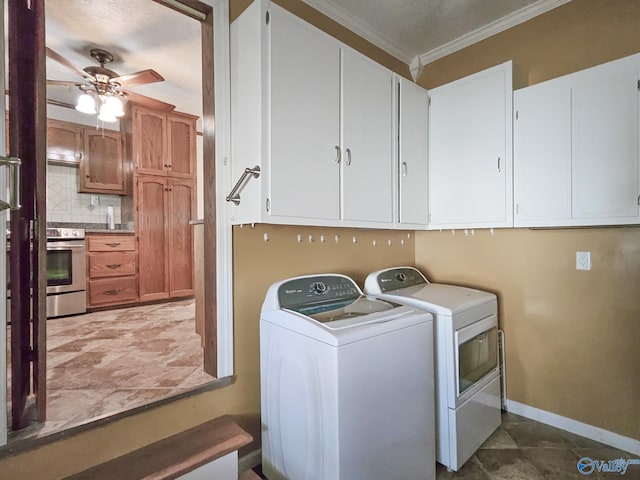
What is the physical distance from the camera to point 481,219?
2.13 meters

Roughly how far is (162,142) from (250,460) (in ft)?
13.0

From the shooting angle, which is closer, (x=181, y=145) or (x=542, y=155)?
(x=542, y=155)

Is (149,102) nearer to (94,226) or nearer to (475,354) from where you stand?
(94,226)

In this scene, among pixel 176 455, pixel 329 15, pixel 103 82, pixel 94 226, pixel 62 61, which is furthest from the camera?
pixel 94 226

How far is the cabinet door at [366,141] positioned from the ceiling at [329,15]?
53cm

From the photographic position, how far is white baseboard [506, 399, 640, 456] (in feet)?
5.92

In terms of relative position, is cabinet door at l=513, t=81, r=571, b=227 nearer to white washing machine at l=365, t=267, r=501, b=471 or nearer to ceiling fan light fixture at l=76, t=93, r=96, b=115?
white washing machine at l=365, t=267, r=501, b=471

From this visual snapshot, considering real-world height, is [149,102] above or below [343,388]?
above

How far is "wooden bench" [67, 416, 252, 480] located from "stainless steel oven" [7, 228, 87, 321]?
2.86 meters

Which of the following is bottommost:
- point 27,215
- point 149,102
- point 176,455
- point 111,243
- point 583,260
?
point 176,455

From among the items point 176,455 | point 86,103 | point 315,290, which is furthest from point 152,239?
point 176,455

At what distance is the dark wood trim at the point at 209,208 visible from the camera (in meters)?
1.64

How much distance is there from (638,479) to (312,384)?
1.80m

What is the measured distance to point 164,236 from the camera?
Result: 13.9ft
